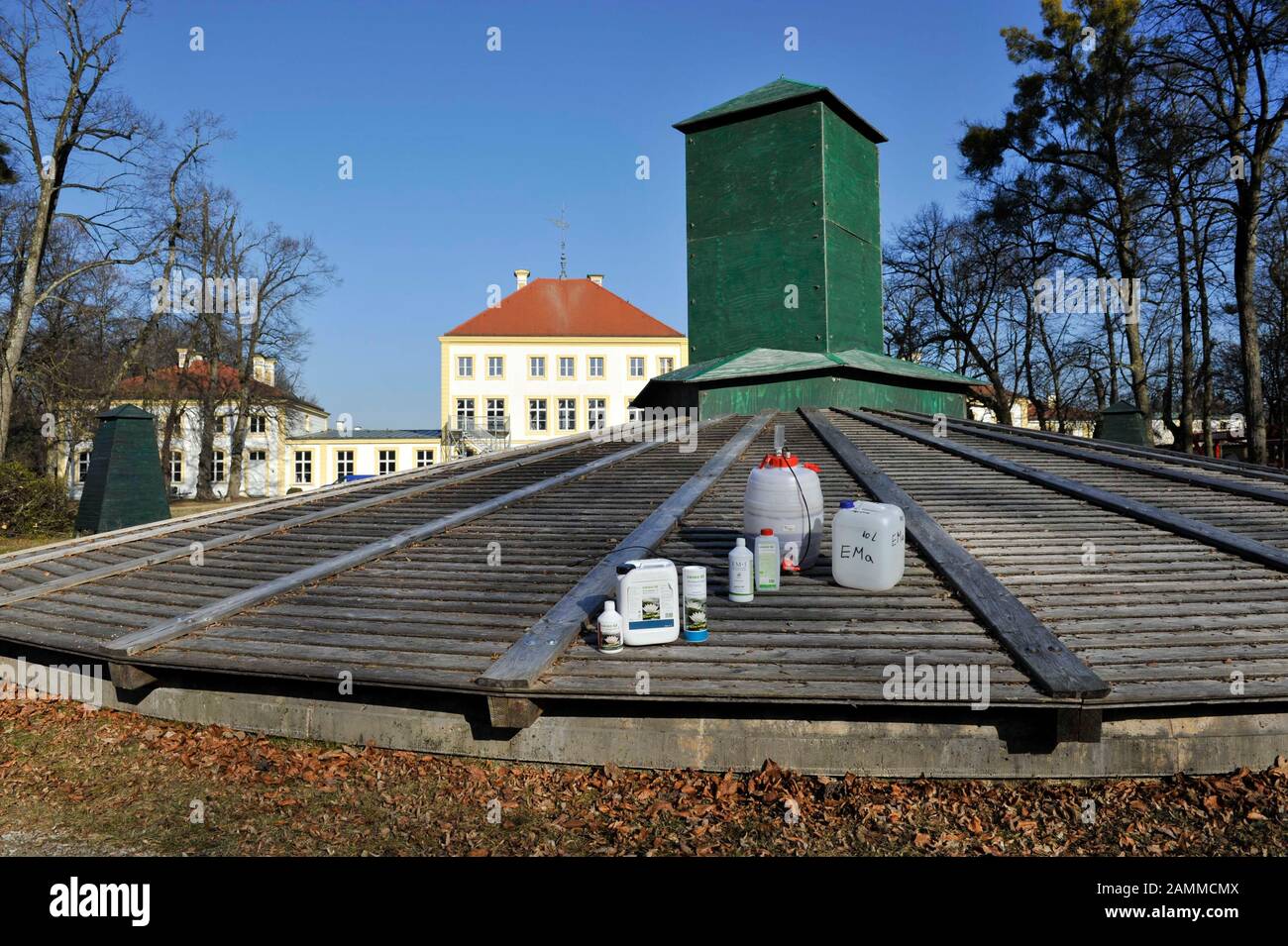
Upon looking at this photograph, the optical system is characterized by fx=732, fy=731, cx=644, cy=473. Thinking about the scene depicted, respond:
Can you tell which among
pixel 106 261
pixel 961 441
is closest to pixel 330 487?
pixel 961 441

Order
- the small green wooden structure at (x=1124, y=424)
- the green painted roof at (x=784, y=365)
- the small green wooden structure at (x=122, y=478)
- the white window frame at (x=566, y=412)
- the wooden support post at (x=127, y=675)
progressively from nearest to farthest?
1. the wooden support post at (x=127, y=675)
2. the green painted roof at (x=784, y=365)
3. the small green wooden structure at (x=122, y=478)
4. the small green wooden structure at (x=1124, y=424)
5. the white window frame at (x=566, y=412)

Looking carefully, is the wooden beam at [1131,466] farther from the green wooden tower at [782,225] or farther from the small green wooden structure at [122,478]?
the small green wooden structure at [122,478]

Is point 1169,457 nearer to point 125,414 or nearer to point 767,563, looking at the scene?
point 767,563

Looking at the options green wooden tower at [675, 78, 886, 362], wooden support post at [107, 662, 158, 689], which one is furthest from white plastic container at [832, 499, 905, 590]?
green wooden tower at [675, 78, 886, 362]

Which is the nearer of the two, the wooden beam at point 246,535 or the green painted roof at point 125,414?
the wooden beam at point 246,535

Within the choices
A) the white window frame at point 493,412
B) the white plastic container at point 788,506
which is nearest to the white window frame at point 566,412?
the white window frame at point 493,412

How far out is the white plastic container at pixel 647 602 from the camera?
177 inches

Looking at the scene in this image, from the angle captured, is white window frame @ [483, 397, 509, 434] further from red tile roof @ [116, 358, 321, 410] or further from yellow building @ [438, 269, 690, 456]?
red tile roof @ [116, 358, 321, 410]

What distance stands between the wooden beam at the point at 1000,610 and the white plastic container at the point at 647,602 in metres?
1.98

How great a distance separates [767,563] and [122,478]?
1271 centimetres

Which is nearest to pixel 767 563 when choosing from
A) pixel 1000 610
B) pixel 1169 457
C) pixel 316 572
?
pixel 1000 610

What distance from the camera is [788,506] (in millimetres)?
5543

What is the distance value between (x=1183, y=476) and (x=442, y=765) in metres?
8.49
